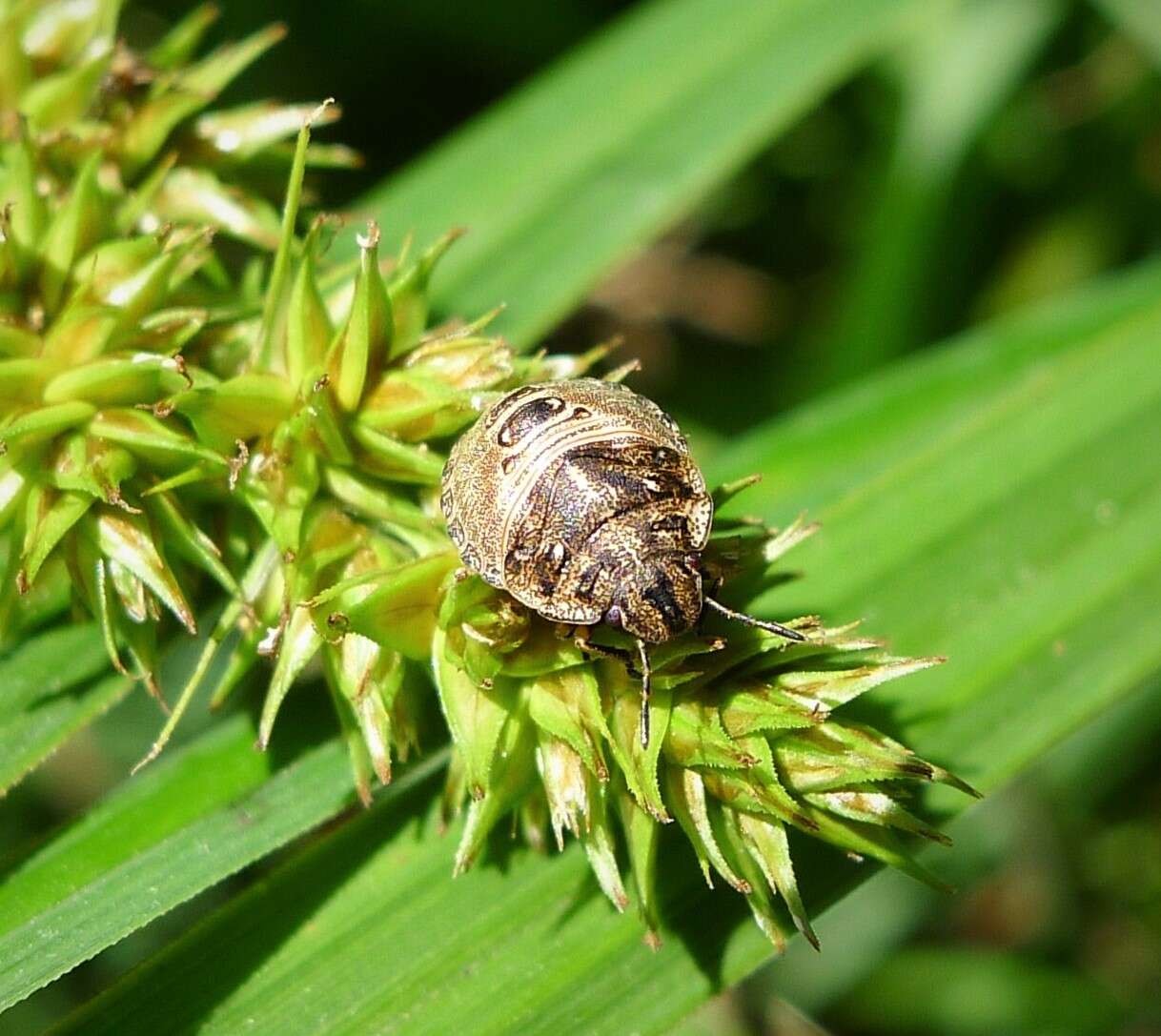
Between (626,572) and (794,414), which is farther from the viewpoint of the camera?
(794,414)

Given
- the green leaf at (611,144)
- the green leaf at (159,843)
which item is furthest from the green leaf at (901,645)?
the green leaf at (611,144)

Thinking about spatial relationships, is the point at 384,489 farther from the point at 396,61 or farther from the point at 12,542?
the point at 396,61

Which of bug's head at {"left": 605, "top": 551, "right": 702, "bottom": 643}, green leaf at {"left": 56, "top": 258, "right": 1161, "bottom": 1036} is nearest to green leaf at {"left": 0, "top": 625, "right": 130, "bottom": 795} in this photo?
green leaf at {"left": 56, "top": 258, "right": 1161, "bottom": 1036}

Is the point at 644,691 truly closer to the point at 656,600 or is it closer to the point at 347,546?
the point at 656,600

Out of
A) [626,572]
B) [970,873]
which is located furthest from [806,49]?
[970,873]

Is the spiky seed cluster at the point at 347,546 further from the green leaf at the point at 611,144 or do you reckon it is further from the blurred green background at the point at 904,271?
the blurred green background at the point at 904,271

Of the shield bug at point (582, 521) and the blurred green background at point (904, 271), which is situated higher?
the shield bug at point (582, 521)

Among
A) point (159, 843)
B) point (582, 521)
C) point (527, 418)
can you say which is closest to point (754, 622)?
point (582, 521)
